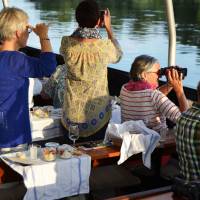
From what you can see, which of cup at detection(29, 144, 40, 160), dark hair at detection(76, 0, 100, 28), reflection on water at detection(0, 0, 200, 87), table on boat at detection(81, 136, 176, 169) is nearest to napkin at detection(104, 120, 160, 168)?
table on boat at detection(81, 136, 176, 169)

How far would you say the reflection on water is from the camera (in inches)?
606

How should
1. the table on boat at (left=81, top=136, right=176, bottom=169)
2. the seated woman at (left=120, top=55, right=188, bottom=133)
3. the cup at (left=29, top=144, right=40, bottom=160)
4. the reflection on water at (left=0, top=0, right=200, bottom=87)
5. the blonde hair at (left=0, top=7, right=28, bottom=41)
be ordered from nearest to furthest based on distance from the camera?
the blonde hair at (left=0, top=7, right=28, bottom=41) < the cup at (left=29, top=144, right=40, bottom=160) < the table on boat at (left=81, top=136, right=176, bottom=169) < the seated woman at (left=120, top=55, right=188, bottom=133) < the reflection on water at (left=0, top=0, right=200, bottom=87)

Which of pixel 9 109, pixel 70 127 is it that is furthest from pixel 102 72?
pixel 9 109

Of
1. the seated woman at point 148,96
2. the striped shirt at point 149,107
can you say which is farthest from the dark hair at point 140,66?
the striped shirt at point 149,107

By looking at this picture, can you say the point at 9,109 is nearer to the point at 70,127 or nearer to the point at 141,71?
the point at 70,127

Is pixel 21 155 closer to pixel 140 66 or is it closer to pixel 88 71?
pixel 88 71

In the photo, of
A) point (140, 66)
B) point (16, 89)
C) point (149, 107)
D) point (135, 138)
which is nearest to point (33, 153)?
point (16, 89)

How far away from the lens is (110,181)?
3.78 m

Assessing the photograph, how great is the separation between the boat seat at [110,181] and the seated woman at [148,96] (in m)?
0.36

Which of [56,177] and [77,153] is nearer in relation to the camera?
[56,177]

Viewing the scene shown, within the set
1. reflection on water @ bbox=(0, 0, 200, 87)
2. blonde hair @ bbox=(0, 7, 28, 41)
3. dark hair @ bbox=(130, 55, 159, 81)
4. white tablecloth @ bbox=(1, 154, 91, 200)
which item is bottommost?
reflection on water @ bbox=(0, 0, 200, 87)

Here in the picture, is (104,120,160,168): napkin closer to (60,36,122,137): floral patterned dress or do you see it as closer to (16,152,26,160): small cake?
(60,36,122,137): floral patterned dress

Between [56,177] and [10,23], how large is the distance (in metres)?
0.88

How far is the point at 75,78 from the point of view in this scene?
12.1ft
